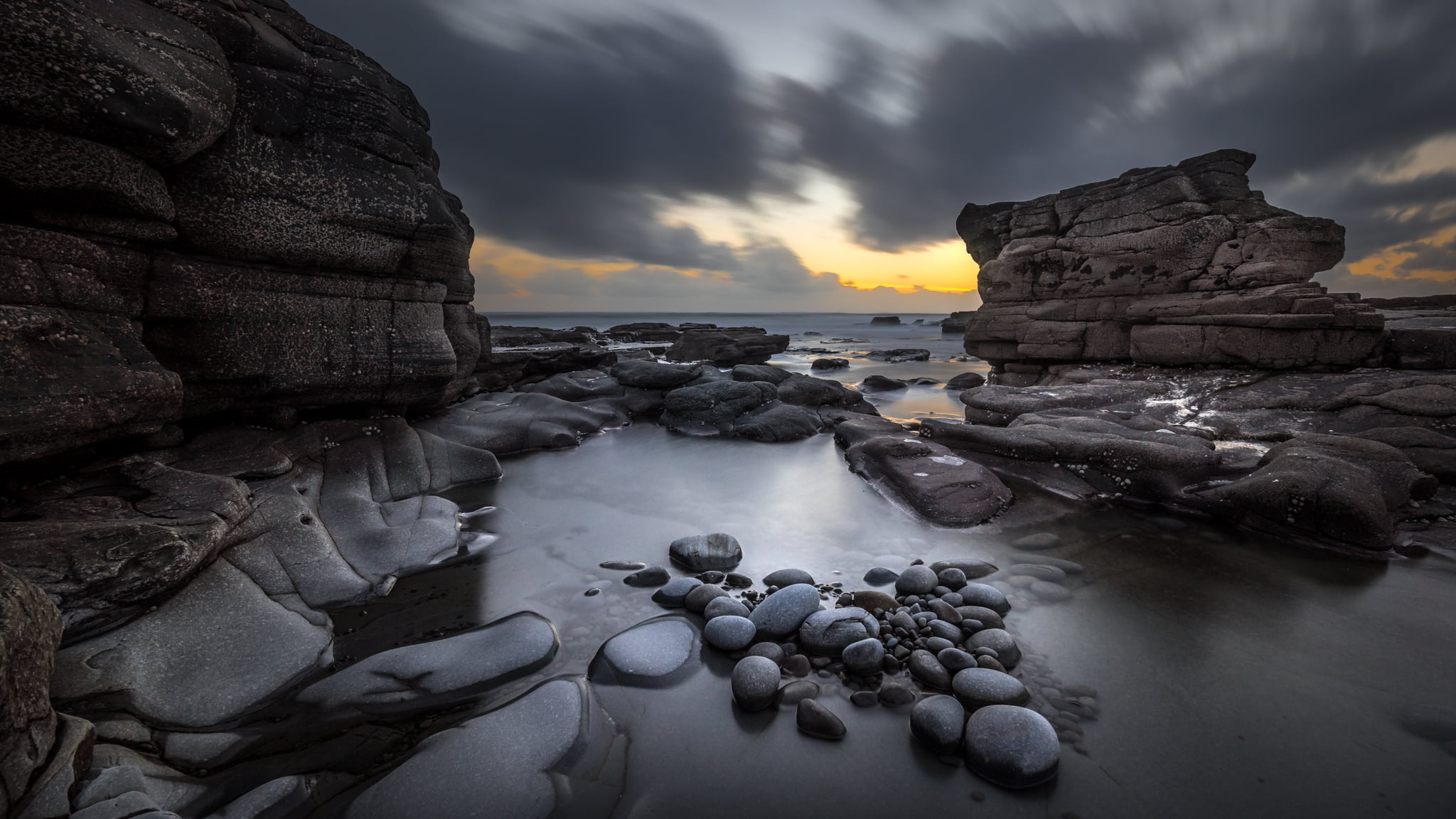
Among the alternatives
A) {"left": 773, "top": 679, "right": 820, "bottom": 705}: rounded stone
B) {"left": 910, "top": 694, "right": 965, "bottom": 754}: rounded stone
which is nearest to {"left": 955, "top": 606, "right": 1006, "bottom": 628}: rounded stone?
{"left": 910, "top": 694, "right": 965, "bottom": 754}: rounded stone

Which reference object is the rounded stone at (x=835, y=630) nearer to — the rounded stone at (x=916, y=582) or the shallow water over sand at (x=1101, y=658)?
the shallow water over sand at (x=1101, y=658)

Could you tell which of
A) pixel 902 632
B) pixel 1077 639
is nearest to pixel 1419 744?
pixel 1077 639

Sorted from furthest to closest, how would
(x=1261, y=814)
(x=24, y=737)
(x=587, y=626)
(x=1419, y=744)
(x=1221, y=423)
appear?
1. (x=1221, y=423)
2. (x=587, y=626)
3. (x=1419, y=744)
4. (x=1261, y=814)
5. (x=24, y=737)

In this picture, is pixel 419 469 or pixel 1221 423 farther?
pixel 1221 423

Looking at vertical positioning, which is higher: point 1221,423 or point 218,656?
point 1221,423

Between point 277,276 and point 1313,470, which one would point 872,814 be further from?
point 277,276

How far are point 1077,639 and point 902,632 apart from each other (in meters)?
1.39

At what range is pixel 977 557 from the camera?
538 centimetres

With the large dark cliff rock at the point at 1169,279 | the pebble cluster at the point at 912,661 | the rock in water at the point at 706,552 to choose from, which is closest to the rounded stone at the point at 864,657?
the pebble cluster at the point at 912,661

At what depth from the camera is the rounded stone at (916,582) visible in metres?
4.50

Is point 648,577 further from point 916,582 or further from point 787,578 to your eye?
point 916,582

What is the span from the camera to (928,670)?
11.1 feet

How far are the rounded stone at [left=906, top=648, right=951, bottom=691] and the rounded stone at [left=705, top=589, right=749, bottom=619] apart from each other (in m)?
1.29

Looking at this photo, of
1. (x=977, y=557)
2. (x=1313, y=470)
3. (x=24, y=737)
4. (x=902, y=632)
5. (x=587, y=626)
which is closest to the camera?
(x=24, y=737)
